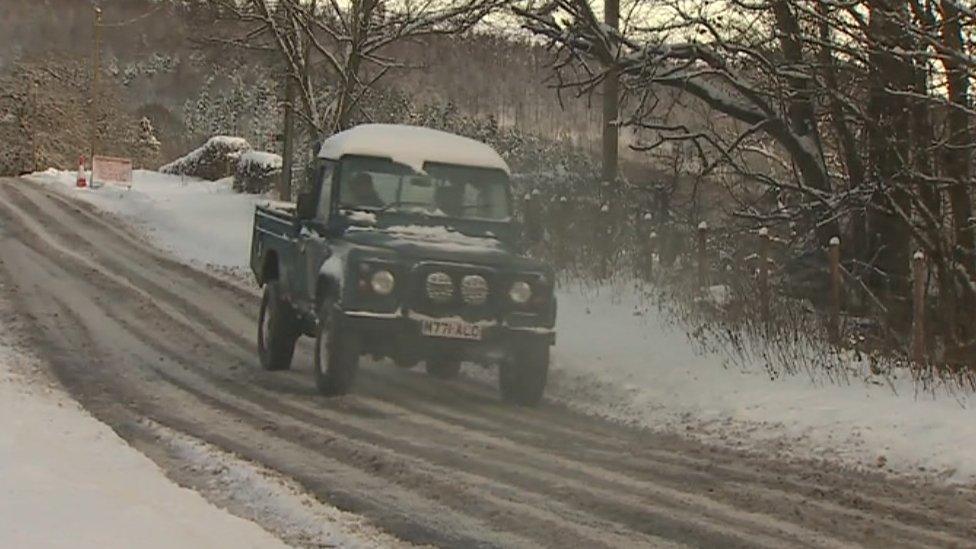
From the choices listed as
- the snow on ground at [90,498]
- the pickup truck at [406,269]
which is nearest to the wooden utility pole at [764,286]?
the pickup truck at [406,269]

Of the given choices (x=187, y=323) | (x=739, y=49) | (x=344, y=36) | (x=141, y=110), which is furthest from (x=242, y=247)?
(x=141, y=110)

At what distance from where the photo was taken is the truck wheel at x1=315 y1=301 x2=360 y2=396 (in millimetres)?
9633

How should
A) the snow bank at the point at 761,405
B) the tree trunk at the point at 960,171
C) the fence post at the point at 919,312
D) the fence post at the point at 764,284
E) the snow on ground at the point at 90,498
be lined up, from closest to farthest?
the snow on ground at the point at 90,498 < the snow bank at the point at 761,405 < the fence post at the point at 919,312 < the tree trunk at the point at 960,171 < the fence post at the point at 764,284

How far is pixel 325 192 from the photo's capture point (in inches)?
431

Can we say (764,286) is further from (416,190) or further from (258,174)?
(258,174)

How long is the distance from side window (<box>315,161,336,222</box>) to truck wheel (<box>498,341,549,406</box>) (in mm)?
2210

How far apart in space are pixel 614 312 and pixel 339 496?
864 cm

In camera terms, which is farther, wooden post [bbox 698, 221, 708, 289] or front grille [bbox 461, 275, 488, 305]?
wooden post [bbox 698, 221, 708, 289]

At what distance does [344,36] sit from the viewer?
78.3 feet

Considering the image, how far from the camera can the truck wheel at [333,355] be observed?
31.6 ft

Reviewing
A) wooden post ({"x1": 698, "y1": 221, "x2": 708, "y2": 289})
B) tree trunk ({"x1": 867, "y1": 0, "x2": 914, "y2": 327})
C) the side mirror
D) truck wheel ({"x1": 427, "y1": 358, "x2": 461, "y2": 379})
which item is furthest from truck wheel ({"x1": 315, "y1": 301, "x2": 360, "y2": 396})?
wooden post ({"x1": 698, "y1": 221, "x2": 708, "y2": 289})

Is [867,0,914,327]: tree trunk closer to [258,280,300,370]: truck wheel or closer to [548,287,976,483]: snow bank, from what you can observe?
[548,287,976,483]: snow bank

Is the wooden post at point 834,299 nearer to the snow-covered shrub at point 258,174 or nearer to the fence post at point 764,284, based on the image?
the fence post at point 764,284

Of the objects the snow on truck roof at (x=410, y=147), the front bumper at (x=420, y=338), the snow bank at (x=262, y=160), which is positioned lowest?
the front bumper at (x=420, y=338)
